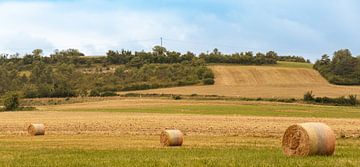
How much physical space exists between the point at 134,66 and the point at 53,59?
1260 inches

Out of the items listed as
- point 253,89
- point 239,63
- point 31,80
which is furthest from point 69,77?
point 253,89

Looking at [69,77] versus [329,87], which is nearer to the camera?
[329,87]

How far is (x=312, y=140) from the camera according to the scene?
1767cm

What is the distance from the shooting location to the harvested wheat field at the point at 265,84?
98.7 m

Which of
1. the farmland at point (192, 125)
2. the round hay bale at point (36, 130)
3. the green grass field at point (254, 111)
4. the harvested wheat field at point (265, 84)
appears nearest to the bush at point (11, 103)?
the farmland at point (192, 125)

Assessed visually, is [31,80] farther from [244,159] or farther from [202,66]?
[244,159]

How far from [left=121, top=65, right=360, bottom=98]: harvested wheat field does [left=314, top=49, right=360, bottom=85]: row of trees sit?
1.79 meters

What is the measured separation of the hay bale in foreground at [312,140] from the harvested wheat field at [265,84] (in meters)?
77.5

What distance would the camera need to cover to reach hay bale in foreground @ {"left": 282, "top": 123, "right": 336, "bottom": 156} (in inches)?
688

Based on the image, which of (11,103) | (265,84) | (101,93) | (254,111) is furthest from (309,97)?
(11,103)

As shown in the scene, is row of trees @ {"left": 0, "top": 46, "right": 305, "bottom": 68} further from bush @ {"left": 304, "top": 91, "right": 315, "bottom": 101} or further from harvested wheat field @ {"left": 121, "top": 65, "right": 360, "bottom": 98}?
bush @ {"left": 304, "top": 91, "right": 315, "bottom": 101}

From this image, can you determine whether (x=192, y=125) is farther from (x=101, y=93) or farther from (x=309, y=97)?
(x=101, y=93)

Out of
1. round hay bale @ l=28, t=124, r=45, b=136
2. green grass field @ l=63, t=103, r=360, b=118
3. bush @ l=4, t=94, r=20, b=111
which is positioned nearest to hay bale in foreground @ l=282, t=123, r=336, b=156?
round hay bale @ l=28, t=124, r=45, b=136

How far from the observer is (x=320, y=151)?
17797 millimetres
